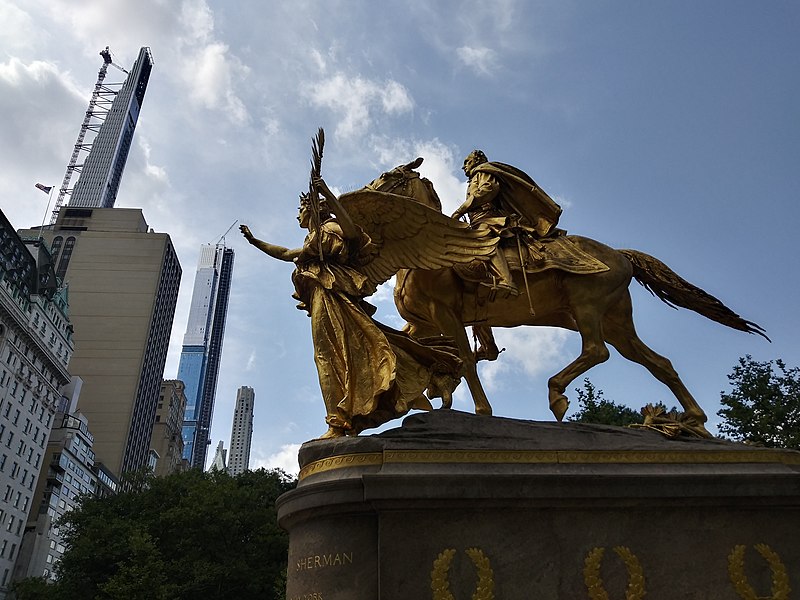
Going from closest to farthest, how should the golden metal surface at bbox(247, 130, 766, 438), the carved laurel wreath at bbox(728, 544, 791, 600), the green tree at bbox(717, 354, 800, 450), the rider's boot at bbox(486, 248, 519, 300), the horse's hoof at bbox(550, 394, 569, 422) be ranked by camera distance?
the carved laurel wreath at bbox(728, 544, 791, 600)
the golden metal surface at bbox(247, 130, 766, 438)
the horse's hoof at bbox(550, 394, 569, 422)
the rider's boot at bbox(486, 248, 519, 300)
the green tree at bbox(717, 354, 800, 450)

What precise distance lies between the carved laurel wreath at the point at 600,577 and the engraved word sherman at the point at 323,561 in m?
2.31

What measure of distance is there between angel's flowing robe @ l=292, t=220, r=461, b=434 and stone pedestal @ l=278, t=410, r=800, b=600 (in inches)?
36.3

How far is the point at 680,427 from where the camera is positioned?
8211 mm

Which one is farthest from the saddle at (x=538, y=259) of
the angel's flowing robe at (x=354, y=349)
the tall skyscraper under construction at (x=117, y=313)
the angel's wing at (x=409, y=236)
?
the tall skyscraper under construction at (x=117, y=313)

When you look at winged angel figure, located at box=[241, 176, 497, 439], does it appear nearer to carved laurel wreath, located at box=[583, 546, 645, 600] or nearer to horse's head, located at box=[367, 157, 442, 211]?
horse's head, located at box=[367, 157, 442, 211]

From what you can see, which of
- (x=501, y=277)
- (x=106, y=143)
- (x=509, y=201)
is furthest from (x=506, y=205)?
(x=106, y=143)

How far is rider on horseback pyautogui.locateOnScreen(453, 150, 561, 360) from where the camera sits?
402 inches

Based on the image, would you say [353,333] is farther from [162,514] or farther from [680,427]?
[162,514]

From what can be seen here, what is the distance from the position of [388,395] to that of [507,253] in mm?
2958

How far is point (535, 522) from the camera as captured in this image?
6.70 m

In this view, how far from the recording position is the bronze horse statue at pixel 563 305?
938 centimetres

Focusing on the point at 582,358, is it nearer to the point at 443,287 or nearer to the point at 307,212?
the point at 443,287

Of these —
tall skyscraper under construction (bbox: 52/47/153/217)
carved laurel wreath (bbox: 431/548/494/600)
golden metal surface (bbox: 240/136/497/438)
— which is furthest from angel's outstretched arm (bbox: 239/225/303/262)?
tall skyscraper under construction (bbox: 52/47/153/217)

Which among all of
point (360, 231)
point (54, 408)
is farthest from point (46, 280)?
point (360, 231)
